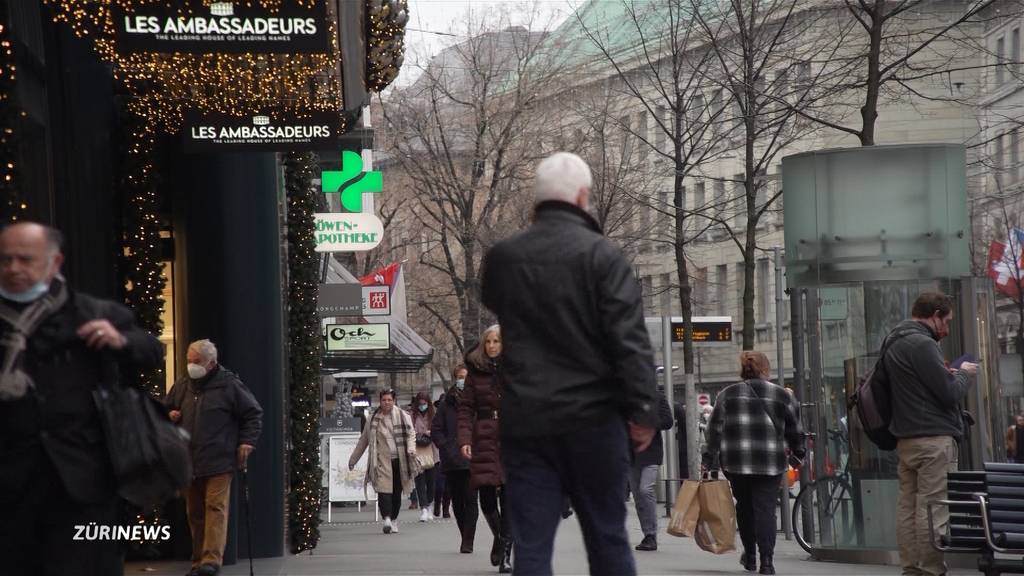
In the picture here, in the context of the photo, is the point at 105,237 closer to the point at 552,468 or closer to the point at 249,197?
the point at 249,197

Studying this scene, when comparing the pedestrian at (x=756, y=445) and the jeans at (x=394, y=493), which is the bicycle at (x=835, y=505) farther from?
the jeans at (x=394, y=493)

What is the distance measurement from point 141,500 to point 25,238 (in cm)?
104

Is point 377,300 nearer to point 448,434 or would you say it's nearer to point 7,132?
point 448,434

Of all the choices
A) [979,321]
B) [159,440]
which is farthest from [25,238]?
[979,321]

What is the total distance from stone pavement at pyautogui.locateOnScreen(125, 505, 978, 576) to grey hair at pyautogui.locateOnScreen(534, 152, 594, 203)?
745 centimetres

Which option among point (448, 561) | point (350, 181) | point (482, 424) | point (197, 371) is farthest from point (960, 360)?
point (350, 181)

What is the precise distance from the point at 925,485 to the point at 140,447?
7239 millimetres

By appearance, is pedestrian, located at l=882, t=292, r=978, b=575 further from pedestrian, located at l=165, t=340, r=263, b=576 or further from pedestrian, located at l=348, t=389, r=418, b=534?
pedestrian, located at l=348, t=389, r=418, b=534

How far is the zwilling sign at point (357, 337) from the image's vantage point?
34875mm

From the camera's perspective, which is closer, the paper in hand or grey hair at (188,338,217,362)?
grey hair at (188,338,217,362)

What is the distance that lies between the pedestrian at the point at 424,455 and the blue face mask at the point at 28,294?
18.3m

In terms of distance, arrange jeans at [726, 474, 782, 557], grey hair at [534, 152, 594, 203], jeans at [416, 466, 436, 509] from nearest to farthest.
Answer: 1. grey hair at [534, 152, 594, 203]
2. jeans at [726, 474, 782, 557]
3. jeans at [416, 466, 436, 509]

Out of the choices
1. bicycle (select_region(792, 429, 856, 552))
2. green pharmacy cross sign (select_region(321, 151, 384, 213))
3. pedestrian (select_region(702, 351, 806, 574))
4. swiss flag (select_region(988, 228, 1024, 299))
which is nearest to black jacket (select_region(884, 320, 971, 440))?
pedestrian (select_region(702, 351, 806, 574))

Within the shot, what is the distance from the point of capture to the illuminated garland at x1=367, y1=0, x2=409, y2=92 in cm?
1437
